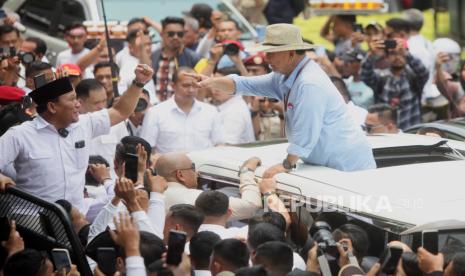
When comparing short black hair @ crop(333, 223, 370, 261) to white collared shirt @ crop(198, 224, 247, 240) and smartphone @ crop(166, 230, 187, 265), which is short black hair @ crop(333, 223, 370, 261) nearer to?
white collared shirt @ crop(198, 224, 247, 240)

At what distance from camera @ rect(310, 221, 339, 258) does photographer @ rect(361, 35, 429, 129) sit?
19.4 ft

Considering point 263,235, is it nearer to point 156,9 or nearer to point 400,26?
point 400,26

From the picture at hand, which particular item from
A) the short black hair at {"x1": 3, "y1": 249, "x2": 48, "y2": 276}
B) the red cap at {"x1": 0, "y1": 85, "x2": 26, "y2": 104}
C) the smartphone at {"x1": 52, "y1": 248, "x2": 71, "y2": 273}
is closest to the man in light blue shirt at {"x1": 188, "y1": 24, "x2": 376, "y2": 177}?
the smartphone at {"x1": 52, "y1": 248, "x2": 71, "y2": 273}

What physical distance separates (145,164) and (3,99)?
1.66m

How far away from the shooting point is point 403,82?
39.0 ft

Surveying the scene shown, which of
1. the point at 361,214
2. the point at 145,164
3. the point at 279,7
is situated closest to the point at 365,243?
the point at 361,214

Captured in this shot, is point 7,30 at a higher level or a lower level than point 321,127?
higher

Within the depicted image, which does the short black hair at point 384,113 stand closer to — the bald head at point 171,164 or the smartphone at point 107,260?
the bald head at point 171,164

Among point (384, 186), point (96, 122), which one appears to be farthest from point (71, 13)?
point (384, 186)

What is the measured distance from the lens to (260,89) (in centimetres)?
780

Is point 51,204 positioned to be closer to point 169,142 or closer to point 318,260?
point 318,260

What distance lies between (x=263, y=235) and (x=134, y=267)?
100 centimetres

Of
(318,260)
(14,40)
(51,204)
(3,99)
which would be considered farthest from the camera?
(14,40)

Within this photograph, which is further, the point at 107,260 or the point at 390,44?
the point at 390,44
